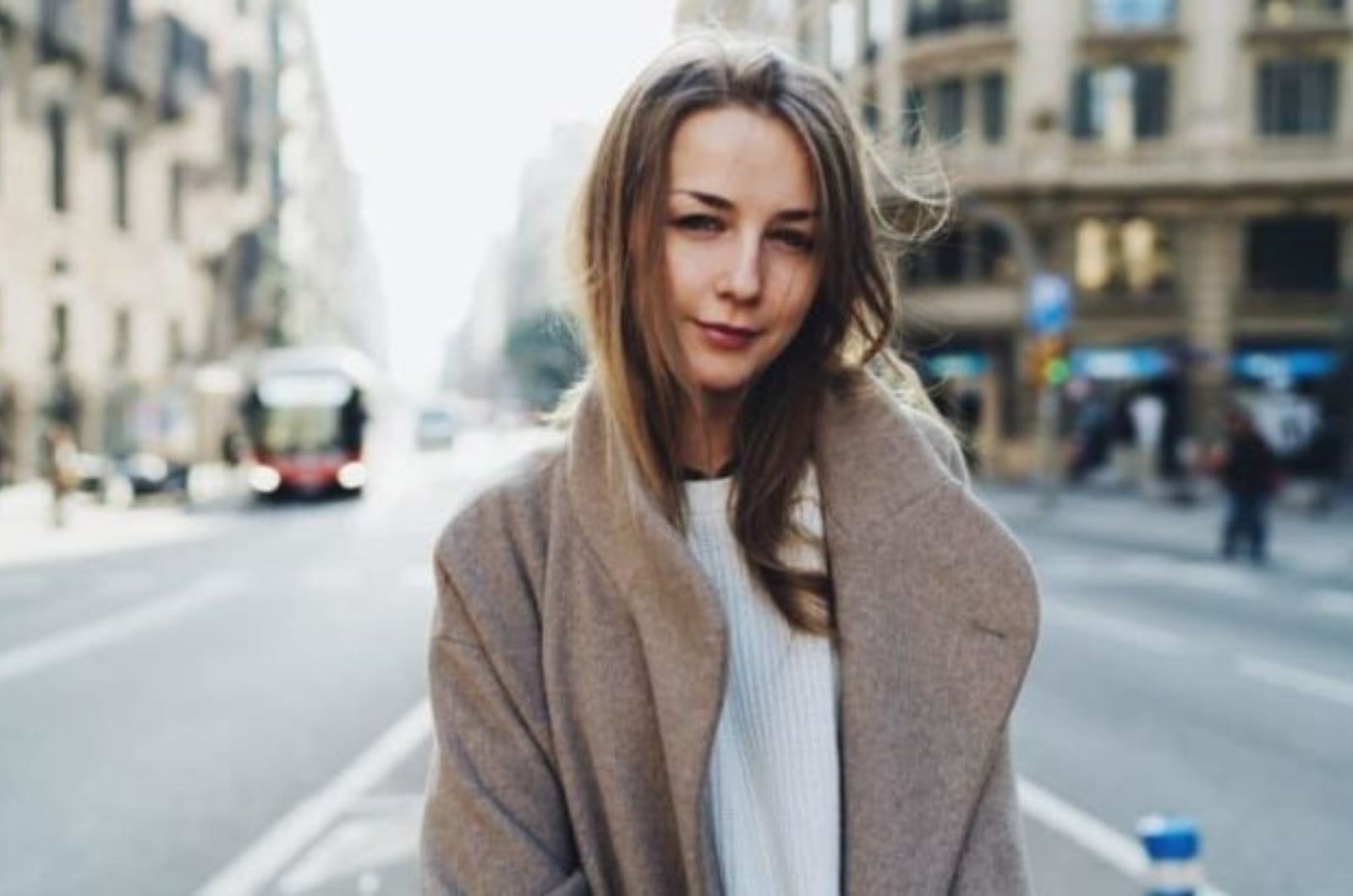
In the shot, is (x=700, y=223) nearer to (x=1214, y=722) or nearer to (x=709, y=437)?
(x=709, y=437)

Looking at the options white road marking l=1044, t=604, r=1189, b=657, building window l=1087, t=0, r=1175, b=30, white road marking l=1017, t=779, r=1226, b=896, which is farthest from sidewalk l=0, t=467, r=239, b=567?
building window l=1087, t=0, r=1175, b=30

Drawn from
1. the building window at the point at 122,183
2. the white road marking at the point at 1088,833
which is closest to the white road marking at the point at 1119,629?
the white road marking at the point at 1088,833

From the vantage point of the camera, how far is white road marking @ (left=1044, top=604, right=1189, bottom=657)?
34.4ft

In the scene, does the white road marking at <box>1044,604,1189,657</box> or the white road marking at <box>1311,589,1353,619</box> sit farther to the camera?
the white road marking at <box>1311,589,1353,619</box>

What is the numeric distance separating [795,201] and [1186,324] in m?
34.6

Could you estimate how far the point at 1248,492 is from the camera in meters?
17.2

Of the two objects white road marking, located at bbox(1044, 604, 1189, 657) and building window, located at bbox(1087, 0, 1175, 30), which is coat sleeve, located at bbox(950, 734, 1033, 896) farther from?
building window, located at bbox(1087, 0, 1175, 30)

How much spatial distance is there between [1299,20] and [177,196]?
32.9m

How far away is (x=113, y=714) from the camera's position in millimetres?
8328

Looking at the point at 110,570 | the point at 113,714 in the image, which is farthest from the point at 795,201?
the point at 110,570

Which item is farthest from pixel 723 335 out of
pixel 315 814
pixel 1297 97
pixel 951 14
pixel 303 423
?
pixel 1297 97

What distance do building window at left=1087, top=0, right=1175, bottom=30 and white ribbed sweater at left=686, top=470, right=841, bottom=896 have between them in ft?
115

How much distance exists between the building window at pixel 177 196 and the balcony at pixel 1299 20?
103ft

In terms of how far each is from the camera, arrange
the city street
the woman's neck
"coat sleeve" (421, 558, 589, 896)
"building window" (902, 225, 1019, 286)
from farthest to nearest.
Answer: "building window" (902, 225, 1019, 286) < the city street < the woman's neck < "coat sleeve" (421, 558, 589, 896)
